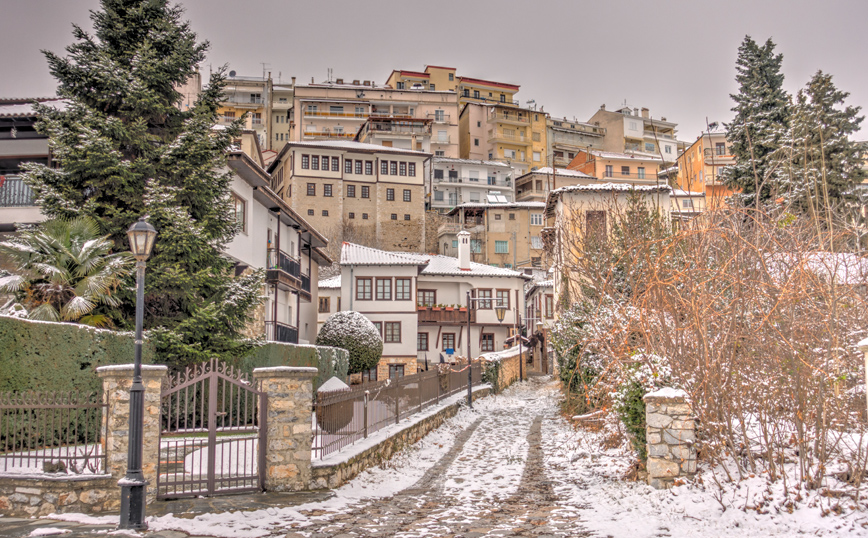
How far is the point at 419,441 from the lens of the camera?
1591 centimetres

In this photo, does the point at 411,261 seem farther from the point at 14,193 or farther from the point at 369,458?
the point at 369,458

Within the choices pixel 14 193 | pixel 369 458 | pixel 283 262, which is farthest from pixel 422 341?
pixel 369 458

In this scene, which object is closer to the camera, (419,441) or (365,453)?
(365,453)

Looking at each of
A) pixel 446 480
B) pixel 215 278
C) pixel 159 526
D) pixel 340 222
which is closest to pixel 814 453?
pixel 446 480

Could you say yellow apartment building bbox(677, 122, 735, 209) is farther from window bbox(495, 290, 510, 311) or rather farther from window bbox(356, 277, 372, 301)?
window bbox(356, 277, 372, 301)

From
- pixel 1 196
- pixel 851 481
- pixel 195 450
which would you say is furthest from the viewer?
pixel 1 196

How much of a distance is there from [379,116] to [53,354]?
69.0 meters

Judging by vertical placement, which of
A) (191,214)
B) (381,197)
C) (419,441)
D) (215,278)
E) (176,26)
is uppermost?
(381,197)

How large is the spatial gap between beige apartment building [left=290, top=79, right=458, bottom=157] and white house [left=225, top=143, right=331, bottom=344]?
44.7m

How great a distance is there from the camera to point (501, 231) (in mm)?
72375

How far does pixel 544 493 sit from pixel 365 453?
311cm

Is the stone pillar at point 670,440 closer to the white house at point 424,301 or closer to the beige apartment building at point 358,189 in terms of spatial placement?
the white house at point 424,301

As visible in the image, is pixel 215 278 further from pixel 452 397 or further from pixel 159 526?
pixel 452 397

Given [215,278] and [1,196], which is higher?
[1,196]
